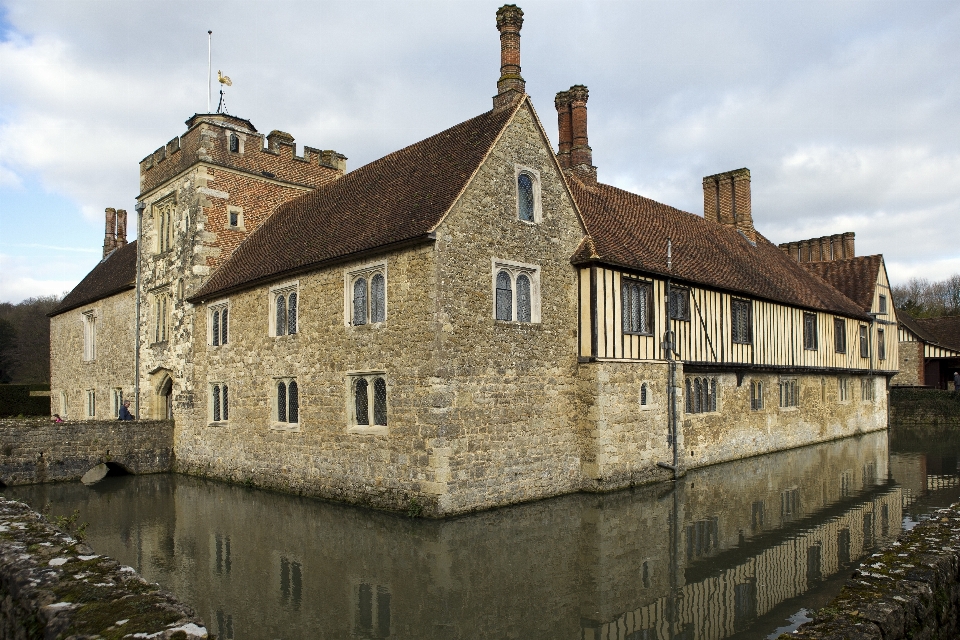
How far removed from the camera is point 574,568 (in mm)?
8422

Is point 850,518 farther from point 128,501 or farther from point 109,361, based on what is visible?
point 109,361

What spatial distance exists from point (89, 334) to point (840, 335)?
26226 millimetres

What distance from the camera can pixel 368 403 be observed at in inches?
500

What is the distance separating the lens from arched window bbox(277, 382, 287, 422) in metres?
14.9

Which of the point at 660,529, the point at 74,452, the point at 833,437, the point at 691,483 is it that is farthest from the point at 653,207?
Answer: the point at 74,452

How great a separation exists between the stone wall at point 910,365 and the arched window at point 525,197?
31442 mm

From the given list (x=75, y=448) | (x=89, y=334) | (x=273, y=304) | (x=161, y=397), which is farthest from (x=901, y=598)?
(x=89, y=334)

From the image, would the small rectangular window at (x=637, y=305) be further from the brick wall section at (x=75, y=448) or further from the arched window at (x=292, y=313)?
the brick wall section at (x=75, y=448)

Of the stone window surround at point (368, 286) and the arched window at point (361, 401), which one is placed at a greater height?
the stone window surround at point (368, 286)

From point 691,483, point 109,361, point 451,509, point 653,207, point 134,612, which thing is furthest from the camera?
point 109,361

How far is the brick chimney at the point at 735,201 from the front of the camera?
82.8 feet

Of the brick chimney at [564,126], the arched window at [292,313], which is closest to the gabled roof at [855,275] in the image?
the brick chimney at [564,126]

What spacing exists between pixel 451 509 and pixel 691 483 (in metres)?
5.97

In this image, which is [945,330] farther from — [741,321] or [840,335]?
[741,321]
